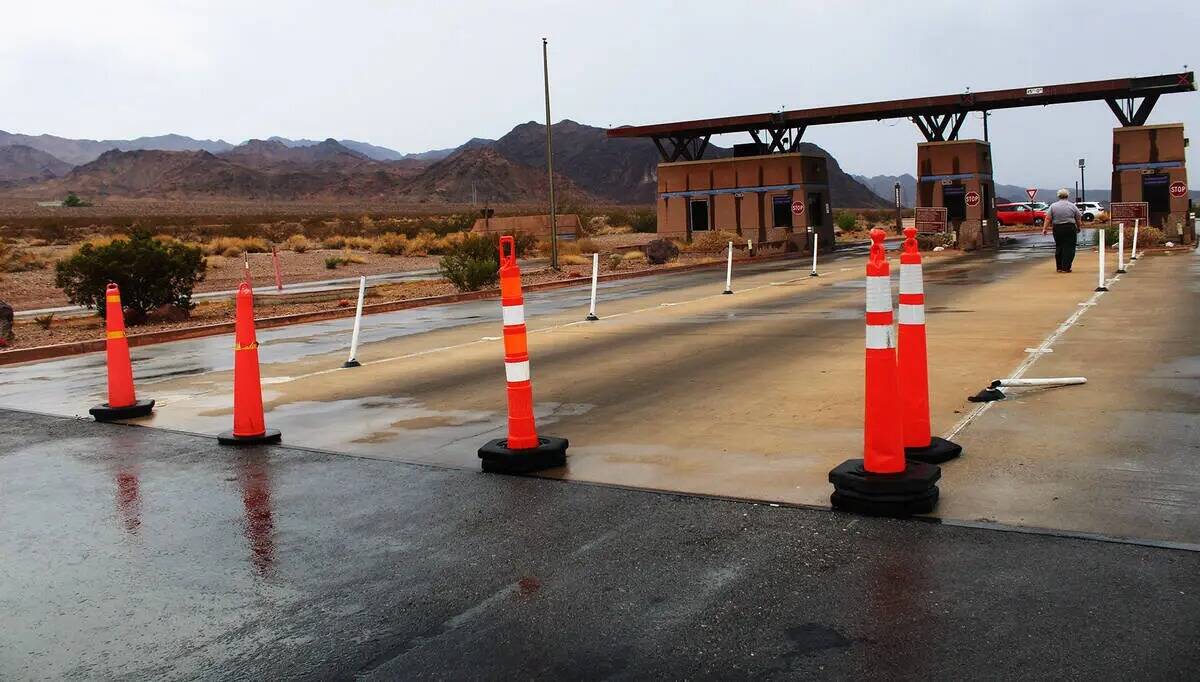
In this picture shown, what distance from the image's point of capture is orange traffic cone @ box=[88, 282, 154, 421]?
9.62 m

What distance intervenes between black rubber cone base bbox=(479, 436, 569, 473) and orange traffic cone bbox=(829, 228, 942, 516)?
1997 mm

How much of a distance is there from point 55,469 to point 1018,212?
6279 cm

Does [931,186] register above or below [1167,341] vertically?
above

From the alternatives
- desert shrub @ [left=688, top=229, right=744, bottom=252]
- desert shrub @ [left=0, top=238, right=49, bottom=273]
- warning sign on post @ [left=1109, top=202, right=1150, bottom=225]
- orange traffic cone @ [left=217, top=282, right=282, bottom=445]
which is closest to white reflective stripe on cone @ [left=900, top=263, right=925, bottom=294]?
orange traffic cone @ [left=217, top=282, right=282, bottom=445]

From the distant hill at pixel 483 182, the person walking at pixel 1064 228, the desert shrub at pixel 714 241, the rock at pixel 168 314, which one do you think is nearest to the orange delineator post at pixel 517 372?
the rock at pixel 168 314

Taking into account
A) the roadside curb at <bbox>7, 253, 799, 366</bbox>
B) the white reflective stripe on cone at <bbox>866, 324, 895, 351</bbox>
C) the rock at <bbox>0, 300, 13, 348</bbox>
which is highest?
the white reflective stripe on cone at <bbox>866, 324, 895, 351</bbox>

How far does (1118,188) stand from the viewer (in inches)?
1406

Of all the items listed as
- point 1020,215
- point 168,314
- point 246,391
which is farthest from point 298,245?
point 246,391

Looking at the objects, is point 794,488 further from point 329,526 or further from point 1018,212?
point 1018,212

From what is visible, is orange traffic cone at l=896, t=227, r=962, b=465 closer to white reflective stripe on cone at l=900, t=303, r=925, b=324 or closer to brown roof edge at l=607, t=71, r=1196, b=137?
white reflective stripe on cone at l=900, t=303, r=925, b=324

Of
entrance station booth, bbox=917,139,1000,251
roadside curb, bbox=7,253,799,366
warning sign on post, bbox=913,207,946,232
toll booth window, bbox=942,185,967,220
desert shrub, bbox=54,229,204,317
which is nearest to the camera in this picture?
roadside curb, bbox=7,253,799,366

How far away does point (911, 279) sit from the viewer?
618 centimetres

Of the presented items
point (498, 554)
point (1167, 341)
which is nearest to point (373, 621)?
point (498, 554)

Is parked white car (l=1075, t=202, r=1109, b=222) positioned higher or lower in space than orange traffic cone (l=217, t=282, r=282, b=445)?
higher
